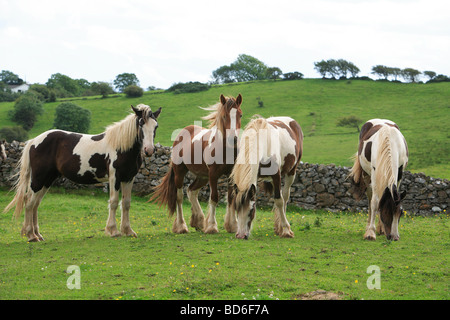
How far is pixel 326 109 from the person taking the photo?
45375 mm

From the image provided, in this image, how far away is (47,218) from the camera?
13297 millimetres

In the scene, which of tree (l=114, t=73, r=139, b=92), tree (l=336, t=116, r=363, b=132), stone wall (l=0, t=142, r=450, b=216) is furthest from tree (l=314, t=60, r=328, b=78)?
stone wall (l=0, t=142, r=450, b=216)

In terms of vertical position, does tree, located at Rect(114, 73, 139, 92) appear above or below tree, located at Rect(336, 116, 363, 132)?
above

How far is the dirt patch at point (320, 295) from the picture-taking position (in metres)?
5.49

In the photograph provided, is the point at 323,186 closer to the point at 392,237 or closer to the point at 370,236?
the point at 370,236

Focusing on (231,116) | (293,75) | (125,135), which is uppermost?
(293,75)

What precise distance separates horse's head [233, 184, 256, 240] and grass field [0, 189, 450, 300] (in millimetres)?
306

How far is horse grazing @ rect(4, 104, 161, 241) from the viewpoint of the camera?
9.66 metres

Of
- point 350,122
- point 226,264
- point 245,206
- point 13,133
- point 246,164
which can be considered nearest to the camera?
point 226,264

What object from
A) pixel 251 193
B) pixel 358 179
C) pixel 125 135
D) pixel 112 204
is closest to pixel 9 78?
pixel 125 135

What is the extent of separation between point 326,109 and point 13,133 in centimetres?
2873

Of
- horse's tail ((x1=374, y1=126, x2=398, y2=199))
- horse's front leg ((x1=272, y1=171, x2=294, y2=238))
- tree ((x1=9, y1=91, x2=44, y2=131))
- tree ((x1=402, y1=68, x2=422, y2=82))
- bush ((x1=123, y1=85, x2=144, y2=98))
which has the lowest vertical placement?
horse's front leg ((x1=272, y1=171, x2=294, y2=238))

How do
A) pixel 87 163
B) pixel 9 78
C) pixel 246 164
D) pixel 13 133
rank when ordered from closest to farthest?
1. pixel 246 164
2. pixel 87 163
3. pixel 13 133
4. pixel 9 78

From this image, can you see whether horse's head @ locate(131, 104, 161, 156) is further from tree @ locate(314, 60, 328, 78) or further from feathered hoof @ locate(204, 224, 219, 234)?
tree @ locate(314, 60, 328, 78)
